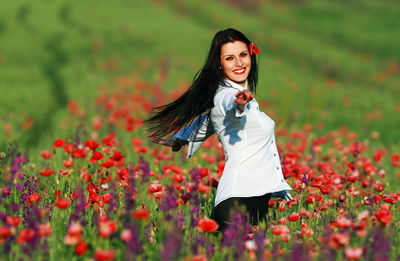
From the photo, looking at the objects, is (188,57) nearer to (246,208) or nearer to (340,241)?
(246,208)

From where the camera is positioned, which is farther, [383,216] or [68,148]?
[68,148]

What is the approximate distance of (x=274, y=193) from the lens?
2.84 metres

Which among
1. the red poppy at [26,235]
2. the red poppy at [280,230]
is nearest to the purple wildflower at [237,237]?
the red poppy at [280,230]

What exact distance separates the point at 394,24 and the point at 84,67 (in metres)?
21.1

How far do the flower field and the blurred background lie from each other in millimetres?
78

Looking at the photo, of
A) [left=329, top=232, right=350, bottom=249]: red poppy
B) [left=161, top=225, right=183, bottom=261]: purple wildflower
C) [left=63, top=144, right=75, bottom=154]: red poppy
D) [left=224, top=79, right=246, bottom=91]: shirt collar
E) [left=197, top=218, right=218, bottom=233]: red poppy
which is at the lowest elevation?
[left=161, top=225, right=183, bottom=261]: purple wildflower

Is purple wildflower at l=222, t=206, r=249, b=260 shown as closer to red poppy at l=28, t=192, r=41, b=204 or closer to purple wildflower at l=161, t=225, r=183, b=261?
purple wildflower at l=161, t=225, r=183, b=261

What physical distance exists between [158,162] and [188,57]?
10.4 m

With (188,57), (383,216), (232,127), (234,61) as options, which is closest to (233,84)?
(234,61)

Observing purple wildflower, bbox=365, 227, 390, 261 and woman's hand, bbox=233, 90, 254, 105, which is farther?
woman's hand, bbox=233, 90, 254, 105

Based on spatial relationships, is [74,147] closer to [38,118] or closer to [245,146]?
[245,146]

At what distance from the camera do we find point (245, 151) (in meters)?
2.61

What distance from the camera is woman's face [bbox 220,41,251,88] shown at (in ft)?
9.18

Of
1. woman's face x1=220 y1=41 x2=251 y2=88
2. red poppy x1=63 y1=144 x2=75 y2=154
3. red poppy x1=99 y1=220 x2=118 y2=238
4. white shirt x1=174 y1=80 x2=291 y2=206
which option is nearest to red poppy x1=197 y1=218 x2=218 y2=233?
red poppy x1=99 y1=220 x2=118 y2=238
